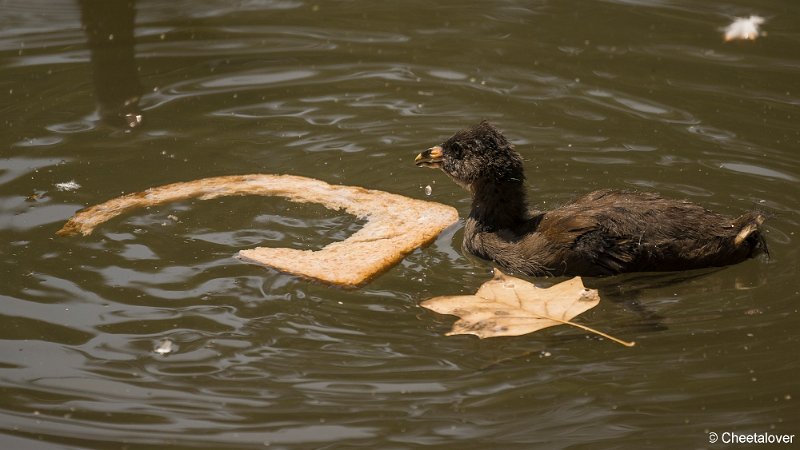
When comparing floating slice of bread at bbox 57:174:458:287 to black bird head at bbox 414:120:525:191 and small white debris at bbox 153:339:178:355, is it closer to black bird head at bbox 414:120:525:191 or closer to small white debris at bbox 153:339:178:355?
black bird head at bbox 414:120:525:191

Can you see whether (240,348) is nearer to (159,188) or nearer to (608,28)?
(159,188)

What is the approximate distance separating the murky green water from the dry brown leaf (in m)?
0.07

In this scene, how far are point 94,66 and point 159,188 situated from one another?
3140mm

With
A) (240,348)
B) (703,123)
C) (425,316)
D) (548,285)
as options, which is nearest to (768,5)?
(703,123)

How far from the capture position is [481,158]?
7.61 metres

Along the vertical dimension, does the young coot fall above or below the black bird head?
below

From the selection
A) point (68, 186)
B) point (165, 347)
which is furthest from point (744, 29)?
point (165, 347)

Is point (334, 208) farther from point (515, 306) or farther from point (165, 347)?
point (165, 347)

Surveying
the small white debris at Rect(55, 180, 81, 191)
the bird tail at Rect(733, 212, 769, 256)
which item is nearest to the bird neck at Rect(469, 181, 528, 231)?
the bird tail at Rect(733, 212, 769, 256)

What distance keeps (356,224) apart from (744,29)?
18.0 feet

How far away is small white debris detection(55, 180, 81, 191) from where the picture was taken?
8375 mm

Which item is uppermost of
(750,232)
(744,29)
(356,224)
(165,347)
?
(744,29)

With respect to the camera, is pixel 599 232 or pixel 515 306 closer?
pixel 515 306

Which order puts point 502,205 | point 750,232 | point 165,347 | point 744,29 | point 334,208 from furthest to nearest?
1. point 744,29
2. point 334,208
3. point 502,205
4. point 750,232
5. point 165,347
